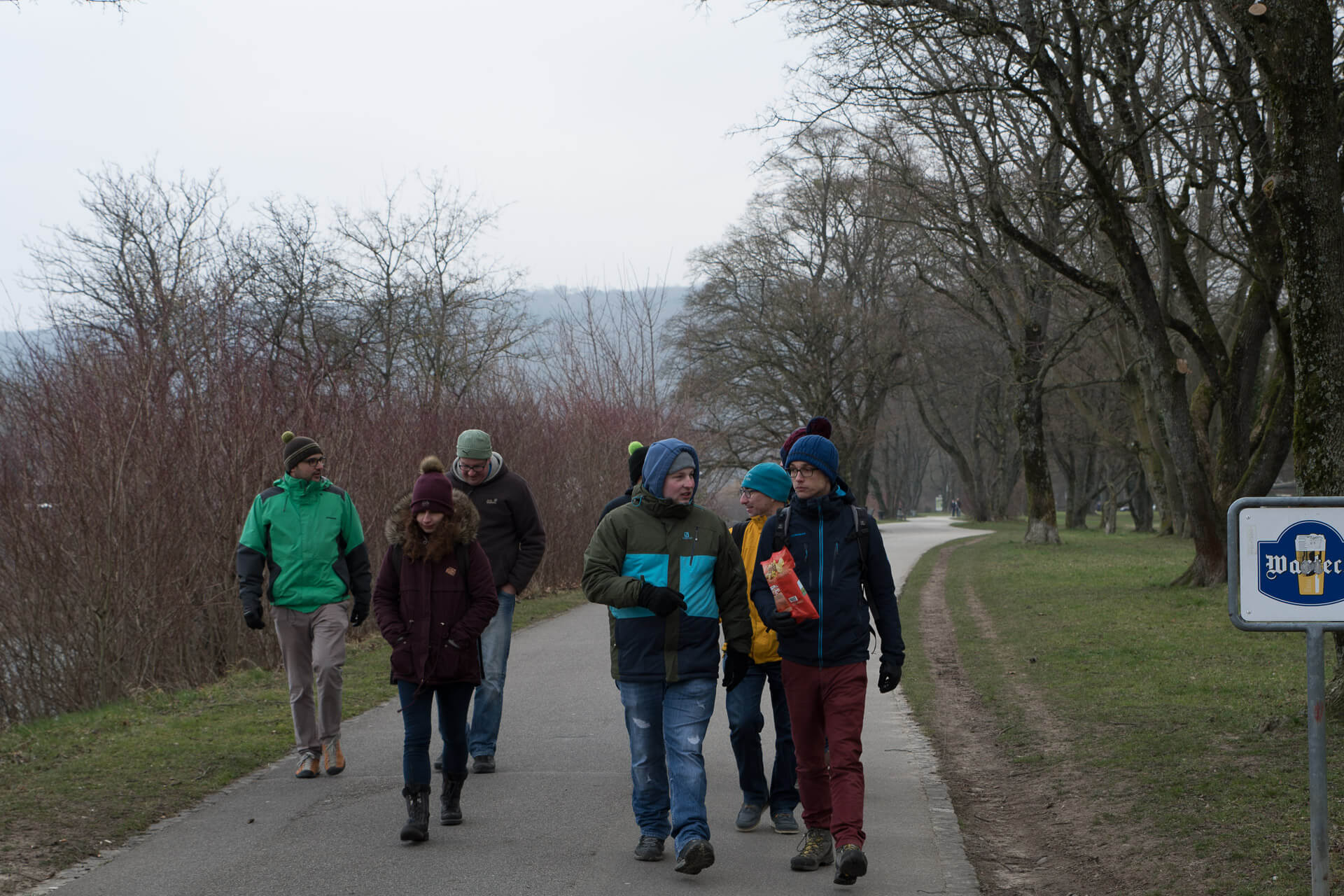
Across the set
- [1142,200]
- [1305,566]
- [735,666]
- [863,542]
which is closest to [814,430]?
[863,542]

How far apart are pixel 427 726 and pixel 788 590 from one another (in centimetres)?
204

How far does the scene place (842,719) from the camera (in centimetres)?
560

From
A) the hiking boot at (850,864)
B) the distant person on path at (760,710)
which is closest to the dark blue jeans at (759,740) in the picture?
Result: the distant person on path at (760,710)

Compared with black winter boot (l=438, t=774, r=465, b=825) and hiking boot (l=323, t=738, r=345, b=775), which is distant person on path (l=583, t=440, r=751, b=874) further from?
hiking boot (l=323, t=738, r=345, b=775)

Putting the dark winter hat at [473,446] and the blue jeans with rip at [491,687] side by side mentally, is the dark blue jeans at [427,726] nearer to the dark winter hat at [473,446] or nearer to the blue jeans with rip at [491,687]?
the blue jeans with rip at [491,687]

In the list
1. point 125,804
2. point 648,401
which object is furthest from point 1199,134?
point 125,804

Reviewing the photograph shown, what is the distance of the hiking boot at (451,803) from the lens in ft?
21.8

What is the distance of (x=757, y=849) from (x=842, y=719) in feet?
3.30

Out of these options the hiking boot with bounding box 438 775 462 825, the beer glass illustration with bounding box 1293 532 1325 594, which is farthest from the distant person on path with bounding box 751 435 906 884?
the hiking boot with bounding box 438 775 462 825

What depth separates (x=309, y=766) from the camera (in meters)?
7.79

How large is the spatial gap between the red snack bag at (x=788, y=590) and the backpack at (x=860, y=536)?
15 centimetres

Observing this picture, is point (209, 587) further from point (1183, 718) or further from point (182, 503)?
point (1183, 718)

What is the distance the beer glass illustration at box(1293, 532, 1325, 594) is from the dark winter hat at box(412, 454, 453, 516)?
3893 millimetres

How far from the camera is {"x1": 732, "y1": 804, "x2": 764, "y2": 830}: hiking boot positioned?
659 centimetres
